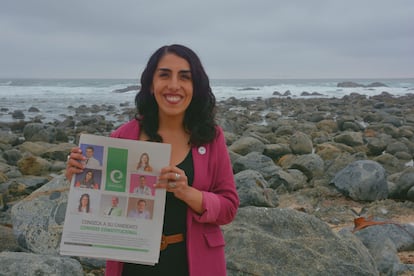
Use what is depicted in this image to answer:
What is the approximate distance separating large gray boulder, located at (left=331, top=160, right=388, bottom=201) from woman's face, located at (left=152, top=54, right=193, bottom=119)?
6284 mm

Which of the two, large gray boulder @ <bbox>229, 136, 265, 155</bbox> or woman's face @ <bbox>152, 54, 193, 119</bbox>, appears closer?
woman's face @ <bbox>152, 54, 193, 119</bbox>

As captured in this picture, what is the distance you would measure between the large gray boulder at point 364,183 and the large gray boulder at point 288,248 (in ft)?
12.6

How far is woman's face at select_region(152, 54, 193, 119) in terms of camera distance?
221 cm

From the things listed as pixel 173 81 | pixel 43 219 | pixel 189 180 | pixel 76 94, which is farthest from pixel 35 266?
pixel 76 94

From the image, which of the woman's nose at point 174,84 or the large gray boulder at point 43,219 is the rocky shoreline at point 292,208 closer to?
the large gray boulder at point 43,219

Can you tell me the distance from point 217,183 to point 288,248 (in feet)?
6.05

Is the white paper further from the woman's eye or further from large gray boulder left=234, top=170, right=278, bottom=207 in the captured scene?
large gray boulder left=234, top=170, right=278, bottom=207

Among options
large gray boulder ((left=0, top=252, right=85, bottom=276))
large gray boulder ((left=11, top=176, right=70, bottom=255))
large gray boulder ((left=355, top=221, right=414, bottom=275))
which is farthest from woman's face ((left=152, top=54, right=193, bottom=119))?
large gray boulder ((left=355, top=221, right=414, bottom=275))

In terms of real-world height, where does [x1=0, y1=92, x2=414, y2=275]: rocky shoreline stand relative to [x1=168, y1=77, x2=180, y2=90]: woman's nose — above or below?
below

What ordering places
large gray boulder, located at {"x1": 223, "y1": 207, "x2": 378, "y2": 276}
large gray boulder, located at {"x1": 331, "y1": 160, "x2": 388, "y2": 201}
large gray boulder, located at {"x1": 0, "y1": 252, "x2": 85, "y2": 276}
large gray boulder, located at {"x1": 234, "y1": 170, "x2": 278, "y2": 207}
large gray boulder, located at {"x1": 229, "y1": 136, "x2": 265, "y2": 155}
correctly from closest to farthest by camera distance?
large gray boulder, located at {"x1": 0, "y1": 252, "x2": 85, "y2": 276} → large gray boulder, located at {"x1": 223, "y1": 207, "x2": 378, "y2": 276} → large gray boulder, located at {"x1": 234, "y1": 170, "x2": 278, "y2": 207} → large gray boulder, located at {"x1": 331, "y1": 160, "x2": 388, "y2": 201} → large gray boulder, located at {"x1": 229, "y1": 136, "x2": 265, "y2": 155}

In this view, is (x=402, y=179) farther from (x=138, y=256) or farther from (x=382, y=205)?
(x=138, y=256)

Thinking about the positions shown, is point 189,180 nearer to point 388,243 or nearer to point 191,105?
point 191,105

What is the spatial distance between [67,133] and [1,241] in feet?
43.3

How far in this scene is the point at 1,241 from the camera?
4.75 metres
